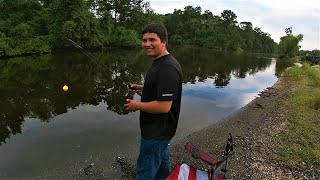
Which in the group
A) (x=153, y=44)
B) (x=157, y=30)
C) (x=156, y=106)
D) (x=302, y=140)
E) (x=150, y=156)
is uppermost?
(x=157, y=30)

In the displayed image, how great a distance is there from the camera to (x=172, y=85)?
12.4 ft

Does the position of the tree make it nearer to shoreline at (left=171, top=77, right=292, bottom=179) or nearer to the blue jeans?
shoreline at (left=171, top=77, right=292, bottom=179)

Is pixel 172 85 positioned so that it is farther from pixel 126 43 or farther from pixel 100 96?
pixel 126 43

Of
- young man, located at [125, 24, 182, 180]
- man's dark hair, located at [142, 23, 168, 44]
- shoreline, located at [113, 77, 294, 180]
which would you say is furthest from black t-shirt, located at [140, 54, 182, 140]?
shoreline, located at [113, 77, 294, 180]

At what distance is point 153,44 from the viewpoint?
12.8 ft

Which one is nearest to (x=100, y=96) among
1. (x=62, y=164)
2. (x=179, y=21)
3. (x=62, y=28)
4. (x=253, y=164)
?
(x=62, y=164)

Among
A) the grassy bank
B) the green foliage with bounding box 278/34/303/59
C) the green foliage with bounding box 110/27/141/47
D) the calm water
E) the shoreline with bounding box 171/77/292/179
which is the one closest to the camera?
the shoreline with bounding box 171/77/292/179

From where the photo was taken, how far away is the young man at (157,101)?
12.4 feet

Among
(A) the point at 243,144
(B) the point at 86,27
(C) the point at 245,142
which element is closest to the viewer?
(A) the point at 243,144

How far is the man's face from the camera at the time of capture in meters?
3.91

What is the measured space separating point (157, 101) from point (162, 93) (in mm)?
130

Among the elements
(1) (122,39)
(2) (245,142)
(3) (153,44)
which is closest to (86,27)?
(1) (122,39)

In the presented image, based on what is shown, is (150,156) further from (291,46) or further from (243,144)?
(291,46)

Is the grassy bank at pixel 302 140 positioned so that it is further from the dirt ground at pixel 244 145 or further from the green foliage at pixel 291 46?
the green foliage at pixel 291 46
